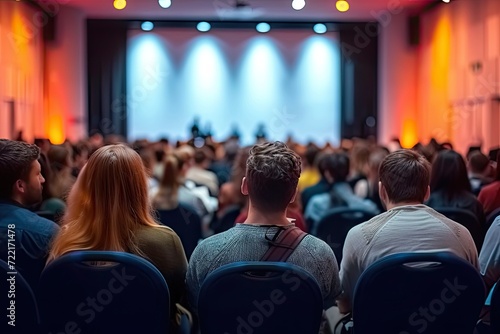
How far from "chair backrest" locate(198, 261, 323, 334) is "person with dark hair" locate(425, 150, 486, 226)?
2.37 meters

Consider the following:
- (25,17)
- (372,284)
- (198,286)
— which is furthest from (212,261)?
(25,17)

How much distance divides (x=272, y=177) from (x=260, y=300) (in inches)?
18.7

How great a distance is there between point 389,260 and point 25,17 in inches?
509

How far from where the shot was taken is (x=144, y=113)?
17.9m

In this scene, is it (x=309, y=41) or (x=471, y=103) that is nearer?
(x=471, y=103)

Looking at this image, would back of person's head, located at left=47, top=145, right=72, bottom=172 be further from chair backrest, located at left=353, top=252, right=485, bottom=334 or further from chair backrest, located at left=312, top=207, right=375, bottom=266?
chair backrest, located at left=353, top=252, right=485, bottom=334

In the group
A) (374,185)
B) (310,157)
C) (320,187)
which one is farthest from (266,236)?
(310,157)

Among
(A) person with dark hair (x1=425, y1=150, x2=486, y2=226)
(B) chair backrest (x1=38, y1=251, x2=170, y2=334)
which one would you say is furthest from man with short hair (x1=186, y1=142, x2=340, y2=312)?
(A) person with dark hair (x1=425, y1=150, x2=486, y2=226)

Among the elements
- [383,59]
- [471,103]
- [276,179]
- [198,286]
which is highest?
[383,59]

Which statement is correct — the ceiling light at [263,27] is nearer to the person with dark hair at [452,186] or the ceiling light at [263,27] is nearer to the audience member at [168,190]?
the audience member at [168,190]

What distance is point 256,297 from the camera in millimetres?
2254

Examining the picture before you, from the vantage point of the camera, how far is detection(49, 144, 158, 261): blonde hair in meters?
2.61

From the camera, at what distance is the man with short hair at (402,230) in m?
2.71

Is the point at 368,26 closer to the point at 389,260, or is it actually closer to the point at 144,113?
the point at 144,113
